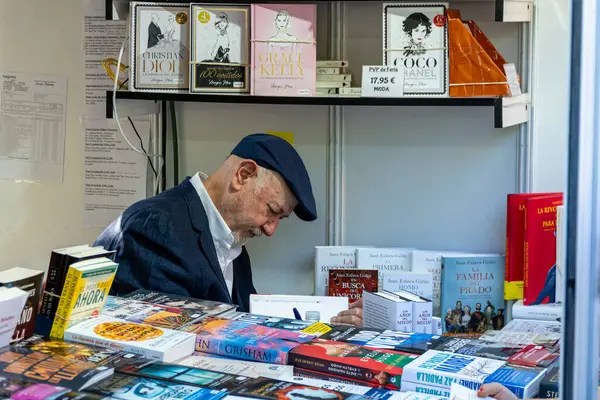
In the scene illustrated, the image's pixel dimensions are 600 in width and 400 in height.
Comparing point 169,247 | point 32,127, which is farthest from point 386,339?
point 32,127

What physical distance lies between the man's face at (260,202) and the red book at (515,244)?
0.80 m

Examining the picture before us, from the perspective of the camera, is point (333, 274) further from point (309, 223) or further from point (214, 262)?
point (214, 262)

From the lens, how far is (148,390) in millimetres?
1341

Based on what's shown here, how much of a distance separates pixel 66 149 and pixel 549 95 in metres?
2.09

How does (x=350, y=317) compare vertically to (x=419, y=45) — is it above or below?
below

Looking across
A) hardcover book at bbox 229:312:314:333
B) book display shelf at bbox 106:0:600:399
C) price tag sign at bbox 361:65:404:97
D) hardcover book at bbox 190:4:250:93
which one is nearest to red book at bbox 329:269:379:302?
book display shelf at bbox 106:0:600:399

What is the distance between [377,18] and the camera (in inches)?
127

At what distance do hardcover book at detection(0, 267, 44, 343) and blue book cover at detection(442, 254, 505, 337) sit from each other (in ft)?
6.06

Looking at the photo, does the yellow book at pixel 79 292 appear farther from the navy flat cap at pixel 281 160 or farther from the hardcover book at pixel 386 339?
the navy flat cap at pixel 281 160

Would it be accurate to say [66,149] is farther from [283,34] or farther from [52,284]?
[52,284]

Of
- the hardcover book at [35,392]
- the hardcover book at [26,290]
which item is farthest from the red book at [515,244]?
the hardcover book at [35,392]

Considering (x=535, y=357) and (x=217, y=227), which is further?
(x=217, y=227)

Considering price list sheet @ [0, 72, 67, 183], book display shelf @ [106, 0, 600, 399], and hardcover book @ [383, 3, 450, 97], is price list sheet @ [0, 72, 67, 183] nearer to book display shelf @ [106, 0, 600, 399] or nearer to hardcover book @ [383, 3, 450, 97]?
book display shelf @ [106, 0, 600, 399]

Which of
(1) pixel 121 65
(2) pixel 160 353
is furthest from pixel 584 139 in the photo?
(1) pixel 121 65
